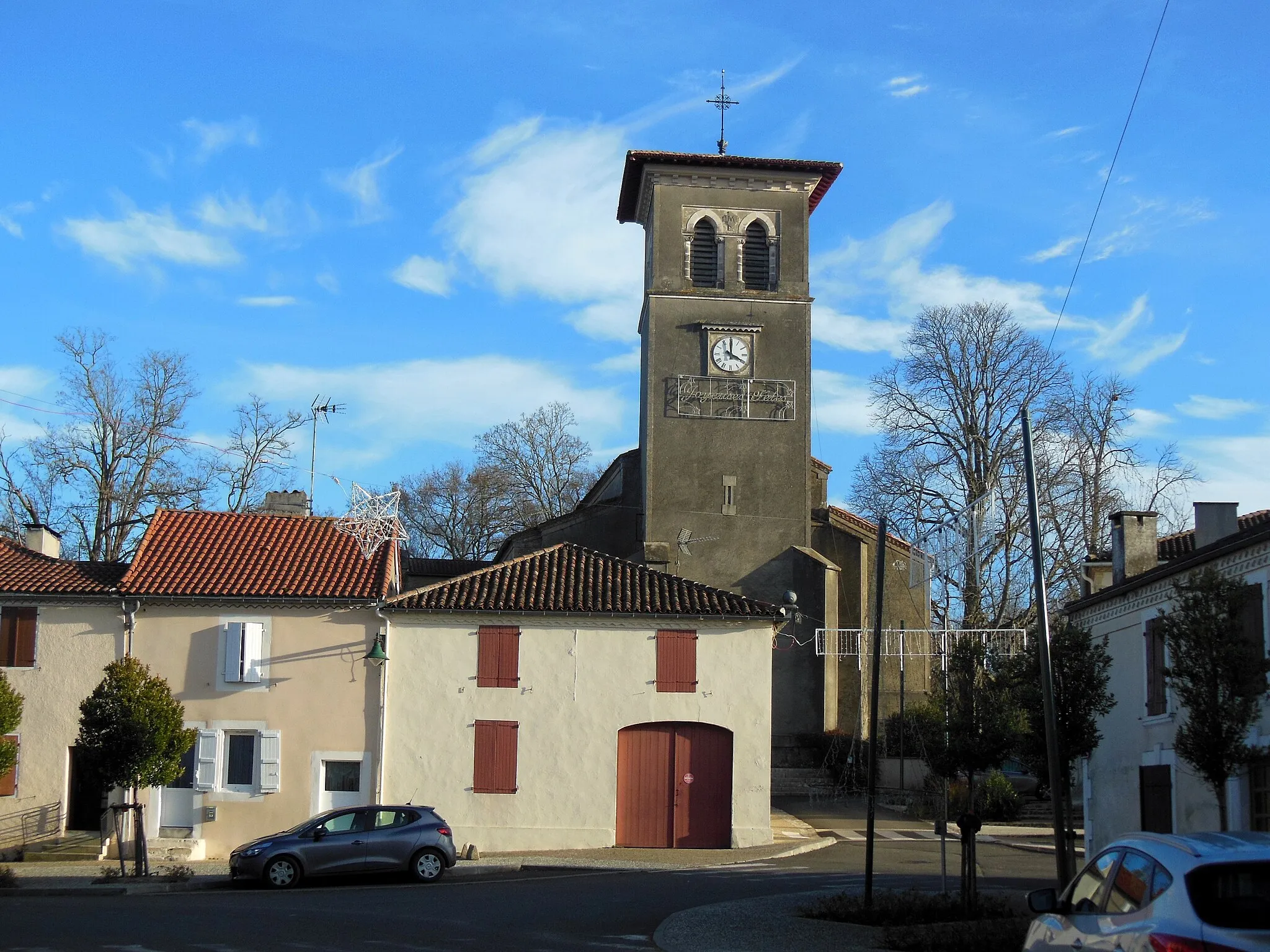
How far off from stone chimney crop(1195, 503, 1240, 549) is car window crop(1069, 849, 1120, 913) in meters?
16.7

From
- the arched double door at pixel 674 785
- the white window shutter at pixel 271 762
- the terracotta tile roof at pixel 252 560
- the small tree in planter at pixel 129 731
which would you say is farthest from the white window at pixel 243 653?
the arched double door at pixel 674 785

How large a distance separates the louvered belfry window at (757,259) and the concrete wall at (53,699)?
2173 cm

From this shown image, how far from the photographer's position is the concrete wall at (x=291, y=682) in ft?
86.7

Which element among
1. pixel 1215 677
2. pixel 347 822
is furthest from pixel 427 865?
pixel 1215 677

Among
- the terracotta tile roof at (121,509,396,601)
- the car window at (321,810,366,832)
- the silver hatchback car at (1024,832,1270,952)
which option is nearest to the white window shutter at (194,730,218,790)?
the terracotta tile roof at (121,509,396,601)

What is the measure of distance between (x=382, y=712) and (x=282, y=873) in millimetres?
6091

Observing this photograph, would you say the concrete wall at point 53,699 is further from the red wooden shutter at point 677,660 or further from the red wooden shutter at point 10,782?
the red wooden shutter at point 677,660

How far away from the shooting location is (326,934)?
1448cm

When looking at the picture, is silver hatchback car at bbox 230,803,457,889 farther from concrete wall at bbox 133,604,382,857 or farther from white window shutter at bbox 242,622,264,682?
white window shutter at bbox 242,622,264,682

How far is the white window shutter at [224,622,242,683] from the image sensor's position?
2639 centimetres

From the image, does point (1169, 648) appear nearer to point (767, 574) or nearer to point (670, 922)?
point (670, 922)

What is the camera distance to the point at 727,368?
39969 mm

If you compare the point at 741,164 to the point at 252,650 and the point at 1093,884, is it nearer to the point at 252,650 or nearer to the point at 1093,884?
the point at 252,650

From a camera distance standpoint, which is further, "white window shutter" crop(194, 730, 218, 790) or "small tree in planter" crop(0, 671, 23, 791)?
"white window shutter" crop(194, 730, 218, 790)
